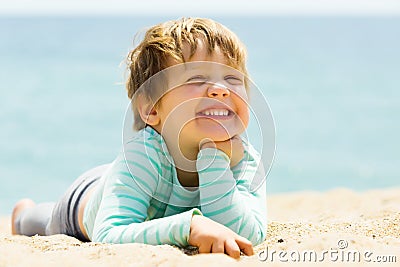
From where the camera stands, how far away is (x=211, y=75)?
2559 millimetres

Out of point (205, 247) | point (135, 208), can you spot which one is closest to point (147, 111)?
point (135, 208)

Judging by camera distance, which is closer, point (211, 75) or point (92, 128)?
point (211, 75)

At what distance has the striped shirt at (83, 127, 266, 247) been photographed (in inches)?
91.3

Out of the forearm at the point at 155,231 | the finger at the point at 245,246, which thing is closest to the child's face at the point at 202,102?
the forearm at the point at 155,231

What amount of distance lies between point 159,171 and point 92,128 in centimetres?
956

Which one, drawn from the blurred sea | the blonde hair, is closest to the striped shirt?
the blonde hair

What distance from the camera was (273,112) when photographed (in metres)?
13.3

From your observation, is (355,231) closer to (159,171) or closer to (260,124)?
(260,124)

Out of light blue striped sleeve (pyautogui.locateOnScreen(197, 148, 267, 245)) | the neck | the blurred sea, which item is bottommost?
light blue striped sleeve (pyautogui.locateOnScreen(197, 148, 267, 245))

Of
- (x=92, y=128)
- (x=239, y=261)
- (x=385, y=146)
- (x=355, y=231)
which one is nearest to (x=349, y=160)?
(x=385, y=146)

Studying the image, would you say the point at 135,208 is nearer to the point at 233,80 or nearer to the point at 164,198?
the point at 164,198

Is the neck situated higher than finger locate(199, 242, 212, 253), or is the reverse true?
the neck

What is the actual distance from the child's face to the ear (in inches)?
1.5

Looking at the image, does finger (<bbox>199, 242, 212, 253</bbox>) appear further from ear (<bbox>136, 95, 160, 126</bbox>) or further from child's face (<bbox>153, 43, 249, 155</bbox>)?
ear (<bbox>136, 95, 160, 126</bbox>)
